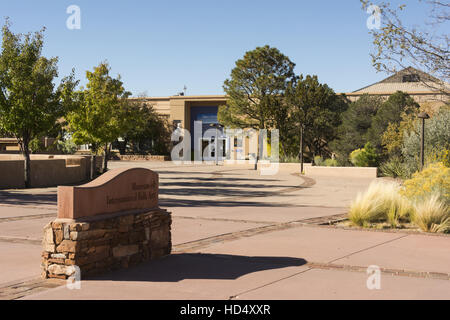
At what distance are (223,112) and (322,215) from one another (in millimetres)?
30943

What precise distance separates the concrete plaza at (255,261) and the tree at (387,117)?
20.7 meters

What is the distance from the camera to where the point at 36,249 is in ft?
31.5

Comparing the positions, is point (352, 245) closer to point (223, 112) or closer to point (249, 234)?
point (249, 234)

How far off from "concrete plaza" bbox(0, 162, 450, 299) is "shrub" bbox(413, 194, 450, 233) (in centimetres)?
59

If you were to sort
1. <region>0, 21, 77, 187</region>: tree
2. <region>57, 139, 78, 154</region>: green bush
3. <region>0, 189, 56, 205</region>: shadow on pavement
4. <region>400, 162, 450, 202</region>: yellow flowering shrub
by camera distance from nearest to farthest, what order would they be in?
<region>400, 162, 450, 202</region>: yellow flowering shrub
<region>0, 189, 56, 205</region>: shadow on pavement
<region>0, 21, 77, 187</region>: tree
<region>57, 139, 78, 154</region>: green bush

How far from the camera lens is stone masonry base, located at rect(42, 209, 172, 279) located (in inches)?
289

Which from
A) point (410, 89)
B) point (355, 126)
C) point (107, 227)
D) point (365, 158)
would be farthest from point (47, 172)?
point (410, 89)

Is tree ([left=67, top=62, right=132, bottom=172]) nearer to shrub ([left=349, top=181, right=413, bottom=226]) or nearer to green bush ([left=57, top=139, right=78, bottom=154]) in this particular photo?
shrub ([left=349, top=181, right=413, bottom=226])

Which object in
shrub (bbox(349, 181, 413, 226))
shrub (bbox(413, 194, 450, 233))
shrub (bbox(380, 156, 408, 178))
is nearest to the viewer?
shrub (bbox(413, 194, 450, 233))

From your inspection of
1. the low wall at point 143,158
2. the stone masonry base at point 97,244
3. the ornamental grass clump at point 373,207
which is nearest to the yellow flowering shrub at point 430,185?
the ornamental grass clump at point 373,207

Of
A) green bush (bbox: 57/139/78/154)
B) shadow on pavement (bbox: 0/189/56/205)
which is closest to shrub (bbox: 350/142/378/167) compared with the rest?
shadow on pavement (bbox: 0/189/56/205)

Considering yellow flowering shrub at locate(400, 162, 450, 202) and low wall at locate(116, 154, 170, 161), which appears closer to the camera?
yellow flowering shrub at locate(400, 162, 450, 202)
